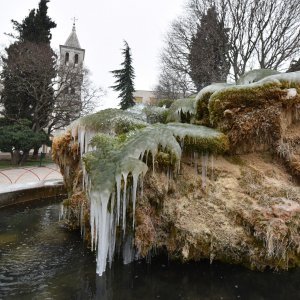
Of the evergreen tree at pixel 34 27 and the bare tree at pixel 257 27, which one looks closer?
the bare tree at pixel 257 27

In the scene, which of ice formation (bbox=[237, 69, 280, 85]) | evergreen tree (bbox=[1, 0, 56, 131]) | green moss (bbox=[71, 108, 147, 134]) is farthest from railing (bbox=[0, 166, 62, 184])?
evergreen tree (bbox=[1, 0, 56, 131])

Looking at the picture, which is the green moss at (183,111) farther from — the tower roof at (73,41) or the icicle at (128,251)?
the tower roof at (73,41)

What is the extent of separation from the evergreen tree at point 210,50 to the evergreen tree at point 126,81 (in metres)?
11.1

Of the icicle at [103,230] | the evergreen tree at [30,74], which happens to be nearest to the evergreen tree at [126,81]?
the evergreen tree at [30,74]

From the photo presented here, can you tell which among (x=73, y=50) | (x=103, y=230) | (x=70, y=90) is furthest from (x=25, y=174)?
(x=73, y=50)

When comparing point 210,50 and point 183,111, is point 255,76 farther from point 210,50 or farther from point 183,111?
point 210,50

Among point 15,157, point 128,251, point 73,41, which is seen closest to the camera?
point 128,251

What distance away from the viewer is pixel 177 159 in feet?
23.0

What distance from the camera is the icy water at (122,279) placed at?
552 centimetres

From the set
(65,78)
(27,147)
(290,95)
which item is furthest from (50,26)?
(290,95)

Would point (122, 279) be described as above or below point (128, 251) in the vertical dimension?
below

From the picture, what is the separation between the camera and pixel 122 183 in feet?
20.6

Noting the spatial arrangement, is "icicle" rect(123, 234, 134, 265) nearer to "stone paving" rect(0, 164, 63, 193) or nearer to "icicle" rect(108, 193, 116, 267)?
"icicle" rect(108, 193, 116, 267)

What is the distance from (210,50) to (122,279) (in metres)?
18.6
